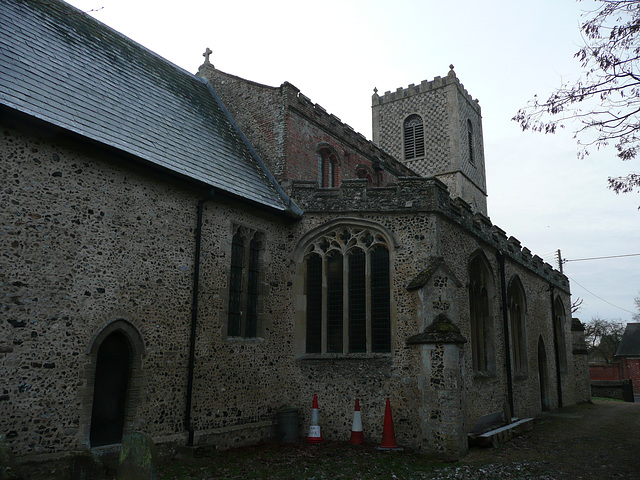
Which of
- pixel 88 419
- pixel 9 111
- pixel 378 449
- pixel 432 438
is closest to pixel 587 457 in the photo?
pixel 432 438

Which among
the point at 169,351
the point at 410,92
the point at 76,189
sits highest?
the point at 410,92

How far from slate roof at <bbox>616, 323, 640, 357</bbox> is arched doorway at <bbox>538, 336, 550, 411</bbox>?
27510 millimetres

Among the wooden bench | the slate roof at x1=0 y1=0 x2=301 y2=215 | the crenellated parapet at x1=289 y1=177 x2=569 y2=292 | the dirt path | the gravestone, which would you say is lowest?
the dirt path

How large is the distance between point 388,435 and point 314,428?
181cm

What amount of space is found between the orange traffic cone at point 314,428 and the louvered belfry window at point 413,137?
22849 millimetres

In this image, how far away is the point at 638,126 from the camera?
7.21 metres

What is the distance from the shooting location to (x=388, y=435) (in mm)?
11055

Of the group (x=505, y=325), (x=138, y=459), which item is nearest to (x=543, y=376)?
(x=505, y=325)

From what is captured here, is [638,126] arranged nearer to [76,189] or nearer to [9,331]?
[76,189]

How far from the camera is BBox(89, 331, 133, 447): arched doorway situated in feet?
29.3

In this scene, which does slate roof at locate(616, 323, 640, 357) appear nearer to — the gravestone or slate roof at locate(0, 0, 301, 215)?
slate roof at locate(0, 0, 301, 215)

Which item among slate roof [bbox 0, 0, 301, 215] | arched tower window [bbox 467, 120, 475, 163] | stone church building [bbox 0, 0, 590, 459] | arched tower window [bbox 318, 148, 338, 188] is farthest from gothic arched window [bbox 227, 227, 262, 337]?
arched tower window [bbox 467, 120, 475, 163]

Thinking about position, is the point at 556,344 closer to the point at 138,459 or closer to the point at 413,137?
the point at 413,137

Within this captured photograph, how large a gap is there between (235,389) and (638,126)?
9.28 meters
